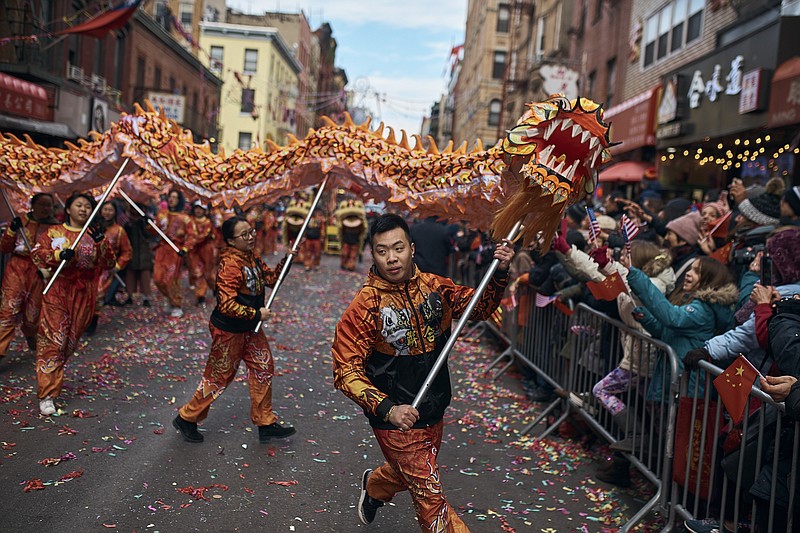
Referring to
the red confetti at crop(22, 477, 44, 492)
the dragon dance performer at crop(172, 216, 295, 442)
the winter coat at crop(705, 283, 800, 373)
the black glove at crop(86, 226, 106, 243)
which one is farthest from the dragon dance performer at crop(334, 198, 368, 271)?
the winter coat at crop(705, 283, 800, 373)

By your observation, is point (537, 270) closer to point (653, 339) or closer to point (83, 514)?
point (653, 339)

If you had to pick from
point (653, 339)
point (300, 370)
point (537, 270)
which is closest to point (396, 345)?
point (653, 339)

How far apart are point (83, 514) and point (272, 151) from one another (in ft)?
10.8

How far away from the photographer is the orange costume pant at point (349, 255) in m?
20.4

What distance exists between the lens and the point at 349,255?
2052 centimetres

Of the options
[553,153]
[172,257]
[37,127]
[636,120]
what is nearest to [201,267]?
[172,257]

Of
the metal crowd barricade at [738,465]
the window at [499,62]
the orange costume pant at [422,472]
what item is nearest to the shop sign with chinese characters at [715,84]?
the metal crowd barricade at [738,465]

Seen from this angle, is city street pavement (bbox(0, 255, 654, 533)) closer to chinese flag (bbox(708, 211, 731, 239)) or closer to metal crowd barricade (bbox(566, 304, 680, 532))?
metal crowd barricade (bbox(566, 304, 680, 532))

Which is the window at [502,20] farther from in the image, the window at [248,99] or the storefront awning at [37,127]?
the storefront awning at [37,127]

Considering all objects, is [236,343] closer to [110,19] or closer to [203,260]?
[203,260]

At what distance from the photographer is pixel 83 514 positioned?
163 inches

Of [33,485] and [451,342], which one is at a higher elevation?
[451,342]

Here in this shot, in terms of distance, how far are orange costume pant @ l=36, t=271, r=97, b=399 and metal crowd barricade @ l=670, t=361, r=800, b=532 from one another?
4799mm

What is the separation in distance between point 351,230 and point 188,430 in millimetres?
14767
